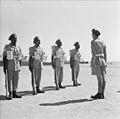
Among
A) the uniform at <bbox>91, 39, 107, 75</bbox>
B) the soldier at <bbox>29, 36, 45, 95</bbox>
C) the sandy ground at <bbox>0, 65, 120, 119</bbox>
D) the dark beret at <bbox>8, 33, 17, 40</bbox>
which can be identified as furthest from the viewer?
the soldier at <bbox>29, 36, 45, 95</bbox>

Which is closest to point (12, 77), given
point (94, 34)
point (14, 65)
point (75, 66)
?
point (14, 65)

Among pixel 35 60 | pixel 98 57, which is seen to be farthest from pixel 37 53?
pixel 98 57

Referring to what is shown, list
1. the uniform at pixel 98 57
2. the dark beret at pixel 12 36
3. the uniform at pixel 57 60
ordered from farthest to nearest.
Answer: the uniform at pixel 57 60 → the dark beret at pixel 12 36 → the uniform at pixel 98 57

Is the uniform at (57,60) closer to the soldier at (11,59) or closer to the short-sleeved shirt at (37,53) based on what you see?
the short-sleeved shirt at (37,53)

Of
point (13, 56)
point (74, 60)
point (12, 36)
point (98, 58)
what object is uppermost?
point (12, 36)

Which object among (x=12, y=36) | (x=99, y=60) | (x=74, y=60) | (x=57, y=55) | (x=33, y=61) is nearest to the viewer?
(x=99, y=60)

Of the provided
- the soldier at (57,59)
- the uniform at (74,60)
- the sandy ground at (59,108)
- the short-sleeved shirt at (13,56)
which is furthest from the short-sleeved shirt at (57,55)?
the short-sleeved shirt at (13,56)

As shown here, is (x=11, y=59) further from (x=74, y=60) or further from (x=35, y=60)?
(x=74, y=60)

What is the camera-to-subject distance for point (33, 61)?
30.2ft

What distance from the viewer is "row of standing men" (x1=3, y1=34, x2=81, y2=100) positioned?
8.05 metres

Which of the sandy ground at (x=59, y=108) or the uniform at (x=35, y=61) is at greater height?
the uniform at (x=35, y=61)

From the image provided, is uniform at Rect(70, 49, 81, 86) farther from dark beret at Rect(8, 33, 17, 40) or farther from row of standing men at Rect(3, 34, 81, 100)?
dark beret at Rect(8, 33, 17, 40)

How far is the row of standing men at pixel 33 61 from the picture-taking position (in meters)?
8.05

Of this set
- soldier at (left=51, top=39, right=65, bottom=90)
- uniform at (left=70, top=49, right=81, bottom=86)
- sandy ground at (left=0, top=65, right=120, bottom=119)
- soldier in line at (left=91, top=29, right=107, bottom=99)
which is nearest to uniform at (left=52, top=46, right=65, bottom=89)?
soldier at (left=51, top=39, right=65, bottom=90)
